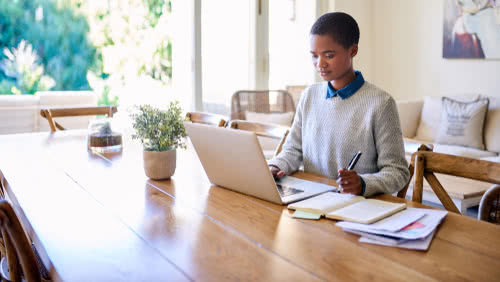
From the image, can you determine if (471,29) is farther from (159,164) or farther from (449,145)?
(159,164)

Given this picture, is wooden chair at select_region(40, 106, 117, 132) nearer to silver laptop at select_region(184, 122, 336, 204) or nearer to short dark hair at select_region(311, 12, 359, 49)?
silver laptop at select_region(184, 122, 336, 204)

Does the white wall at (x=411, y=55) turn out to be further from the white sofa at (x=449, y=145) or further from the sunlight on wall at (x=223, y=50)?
the sunlight on wall at (x=223, y=50)

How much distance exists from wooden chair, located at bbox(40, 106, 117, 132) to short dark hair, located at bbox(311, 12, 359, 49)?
189 centimetres

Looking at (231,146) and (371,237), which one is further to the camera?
(231,146)

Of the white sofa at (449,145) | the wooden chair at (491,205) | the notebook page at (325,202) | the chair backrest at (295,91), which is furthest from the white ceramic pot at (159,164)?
the chair backrest at (295,91)

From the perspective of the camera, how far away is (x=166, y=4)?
15.5 feet

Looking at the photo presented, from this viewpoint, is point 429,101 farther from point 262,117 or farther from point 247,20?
point 247,20

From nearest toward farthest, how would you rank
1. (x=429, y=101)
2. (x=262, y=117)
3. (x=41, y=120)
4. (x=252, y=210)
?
1. (x=252, y=210)
2. (x=41, y=120)
3. (x=262, y=117)
4. (x=429, y=101)

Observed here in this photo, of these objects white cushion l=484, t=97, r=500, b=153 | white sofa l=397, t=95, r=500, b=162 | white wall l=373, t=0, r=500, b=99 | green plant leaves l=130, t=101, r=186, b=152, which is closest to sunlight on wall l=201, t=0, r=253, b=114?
white wall l=373, t=0, r=500, b=99

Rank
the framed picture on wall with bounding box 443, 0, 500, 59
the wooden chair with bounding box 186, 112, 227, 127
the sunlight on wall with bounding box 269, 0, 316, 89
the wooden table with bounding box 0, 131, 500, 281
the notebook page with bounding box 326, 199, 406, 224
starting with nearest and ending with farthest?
the wooden table with bounding box 0, 131, 500, 281, the notebook page with bounding box 326, 199, 406, 224, the wooden chair with bounding box 186, 112, 227, 127, the framed picture on wall with bounding box 443, 0, 500, 59, the sunlight on wall with bounding box 269, 0, 316, 89

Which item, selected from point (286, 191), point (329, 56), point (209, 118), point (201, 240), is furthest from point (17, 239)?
point (209, 118)

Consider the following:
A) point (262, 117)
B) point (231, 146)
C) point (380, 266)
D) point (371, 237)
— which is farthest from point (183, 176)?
point (262, 117)

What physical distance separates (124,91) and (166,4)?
0.93 meters

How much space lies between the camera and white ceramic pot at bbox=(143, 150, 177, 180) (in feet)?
5.13
